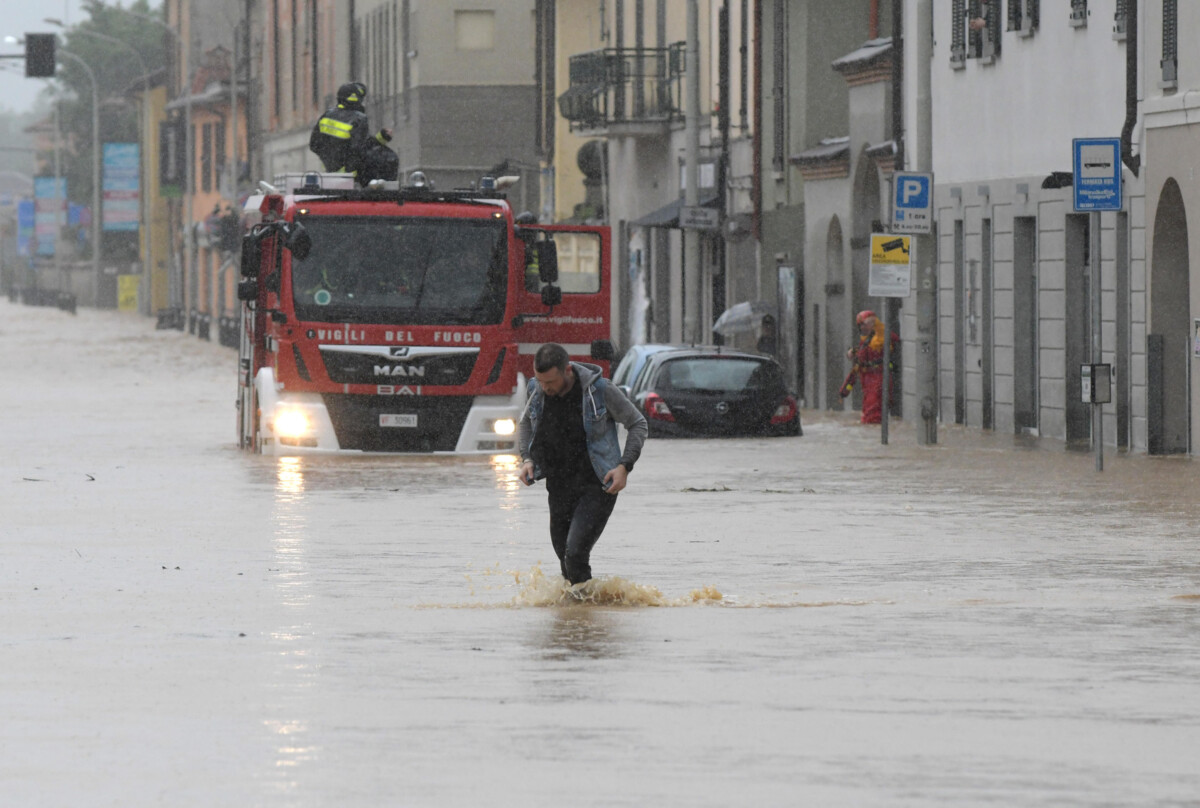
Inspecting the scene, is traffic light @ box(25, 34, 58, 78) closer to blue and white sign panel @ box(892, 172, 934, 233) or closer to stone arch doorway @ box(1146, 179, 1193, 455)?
blue and white sign panel @ box(892, 172, 934, 233)

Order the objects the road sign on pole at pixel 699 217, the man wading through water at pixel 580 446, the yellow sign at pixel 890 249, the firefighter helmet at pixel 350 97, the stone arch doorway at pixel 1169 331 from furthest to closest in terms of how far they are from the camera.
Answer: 1. the road sign on pole at pixel 699 217
2. the yellow sign at pixel 890 249
3. the firefighter helmet at pixel 350 97
4. the stone arch doorway at pixel 1169 331
5. the man wading through water at pixel 580 446

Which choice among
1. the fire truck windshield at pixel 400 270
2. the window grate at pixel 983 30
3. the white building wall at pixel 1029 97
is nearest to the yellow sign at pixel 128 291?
the white building wall at pixel 1029 97

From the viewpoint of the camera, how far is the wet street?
353 inches

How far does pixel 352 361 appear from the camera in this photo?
1071 inches

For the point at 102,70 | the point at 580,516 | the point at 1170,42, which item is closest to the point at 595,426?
the point at 580,516

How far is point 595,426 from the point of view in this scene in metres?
14.2

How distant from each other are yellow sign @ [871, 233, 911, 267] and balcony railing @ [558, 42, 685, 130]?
916 inches

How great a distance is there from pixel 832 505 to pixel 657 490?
238 centimetres

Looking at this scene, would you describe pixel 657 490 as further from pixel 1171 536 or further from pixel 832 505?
pixel 1171 536

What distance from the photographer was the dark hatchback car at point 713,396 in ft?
103

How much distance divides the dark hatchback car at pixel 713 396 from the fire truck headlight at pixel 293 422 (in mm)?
5208

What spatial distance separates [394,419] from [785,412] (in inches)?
237

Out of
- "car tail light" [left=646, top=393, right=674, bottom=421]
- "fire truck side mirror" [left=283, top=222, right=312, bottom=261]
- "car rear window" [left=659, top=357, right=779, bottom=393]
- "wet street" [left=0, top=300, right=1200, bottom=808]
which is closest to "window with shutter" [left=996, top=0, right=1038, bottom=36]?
"car rear window" [left=659, top=357, right=779, bottom=393]

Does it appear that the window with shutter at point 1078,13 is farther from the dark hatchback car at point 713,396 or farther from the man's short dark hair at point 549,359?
the man's short dark hair at point 549,359
